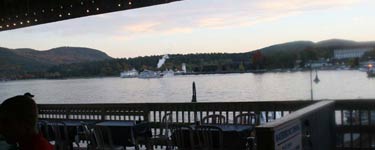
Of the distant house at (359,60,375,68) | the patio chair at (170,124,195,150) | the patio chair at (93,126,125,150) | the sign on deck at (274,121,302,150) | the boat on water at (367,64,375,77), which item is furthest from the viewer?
the boat on water at (367,64,375,77)

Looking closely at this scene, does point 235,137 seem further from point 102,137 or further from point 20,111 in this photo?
point 20,111

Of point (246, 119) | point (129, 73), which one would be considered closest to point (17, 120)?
point (246, 119)

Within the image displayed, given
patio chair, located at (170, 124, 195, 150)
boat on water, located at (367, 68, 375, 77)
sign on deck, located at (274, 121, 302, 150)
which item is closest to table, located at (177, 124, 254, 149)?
patio chair, located at (170, 124, 195, 150)

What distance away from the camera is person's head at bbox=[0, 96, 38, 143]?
1972mm

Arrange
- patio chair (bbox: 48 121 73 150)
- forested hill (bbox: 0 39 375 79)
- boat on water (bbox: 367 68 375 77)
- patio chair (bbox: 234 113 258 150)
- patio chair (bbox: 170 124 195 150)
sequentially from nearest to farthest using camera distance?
patio chair (bbox: 170 124 195 150)
patio chair (bbox: 234 113 258 150)
patio chair (bbox: 48 121 73 150)
forested hill (bbox: 0 39 375 79)
boat on water (bbox: 367 68 375 77)

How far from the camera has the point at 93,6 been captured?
8.23m

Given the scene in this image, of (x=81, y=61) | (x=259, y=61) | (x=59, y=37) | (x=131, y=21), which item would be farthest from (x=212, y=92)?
(x=259, y=61)

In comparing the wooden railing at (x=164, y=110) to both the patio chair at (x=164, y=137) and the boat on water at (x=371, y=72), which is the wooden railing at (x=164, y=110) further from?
the boat on water at (x=371, y=72)

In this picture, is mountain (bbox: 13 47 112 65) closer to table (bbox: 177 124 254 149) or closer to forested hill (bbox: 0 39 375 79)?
forested hill (bbox: 0 39 375 79)

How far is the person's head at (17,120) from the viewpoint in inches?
77.6

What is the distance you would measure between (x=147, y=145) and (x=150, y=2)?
7.27 feet

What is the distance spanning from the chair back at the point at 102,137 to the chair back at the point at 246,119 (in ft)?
6.06

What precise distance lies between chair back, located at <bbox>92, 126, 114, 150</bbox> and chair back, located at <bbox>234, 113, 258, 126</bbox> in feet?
6.06

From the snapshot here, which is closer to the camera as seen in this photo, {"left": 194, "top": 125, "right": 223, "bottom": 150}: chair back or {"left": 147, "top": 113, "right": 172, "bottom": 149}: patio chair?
{"left": 194, "top": 125, "right": 223, "bottom": 150}: chair back
